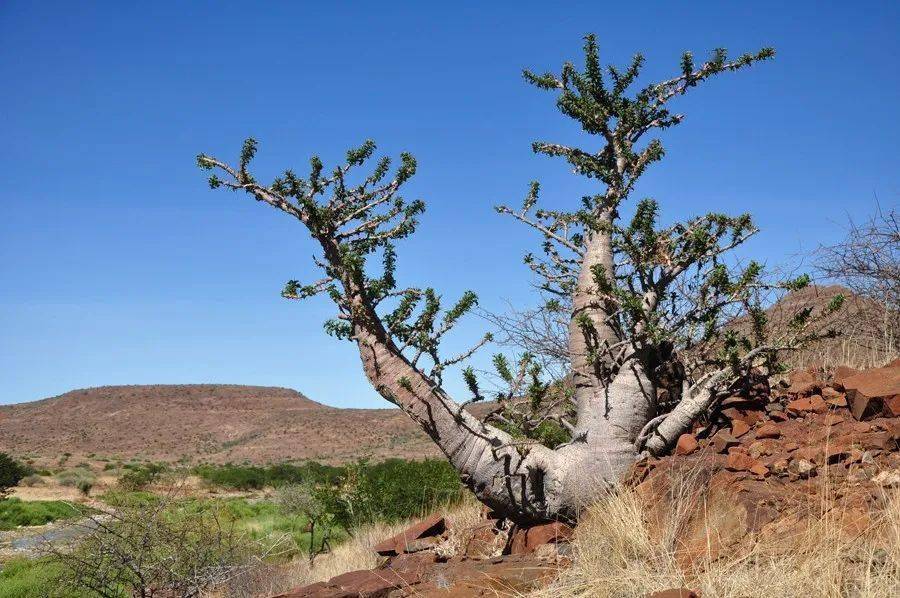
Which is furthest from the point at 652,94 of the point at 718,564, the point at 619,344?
the point at 718,564

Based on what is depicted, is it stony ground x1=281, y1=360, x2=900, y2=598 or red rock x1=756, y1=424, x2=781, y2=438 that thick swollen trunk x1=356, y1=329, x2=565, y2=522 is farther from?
red rock x1=756, y1=424, x2=781, y2=438

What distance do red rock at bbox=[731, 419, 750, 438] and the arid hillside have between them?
39.4 m

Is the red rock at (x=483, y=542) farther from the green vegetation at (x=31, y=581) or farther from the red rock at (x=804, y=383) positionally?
the green vegetation at (x=31, y=581)

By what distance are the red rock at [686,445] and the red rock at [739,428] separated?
1.04 feet

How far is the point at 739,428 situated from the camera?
617 centimetres

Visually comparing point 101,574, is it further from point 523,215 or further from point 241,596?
point 523,215

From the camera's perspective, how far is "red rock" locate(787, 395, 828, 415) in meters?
6.17

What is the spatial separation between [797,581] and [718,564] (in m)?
0.55

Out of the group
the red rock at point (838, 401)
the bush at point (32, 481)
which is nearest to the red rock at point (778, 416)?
the red rock at point (838, 401)

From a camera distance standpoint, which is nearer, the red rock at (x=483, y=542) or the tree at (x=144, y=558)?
the red rock at (x=483, y=542)

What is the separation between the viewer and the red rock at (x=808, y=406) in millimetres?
6172

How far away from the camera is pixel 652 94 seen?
7688mm

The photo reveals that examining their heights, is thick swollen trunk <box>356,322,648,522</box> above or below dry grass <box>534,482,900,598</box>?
above

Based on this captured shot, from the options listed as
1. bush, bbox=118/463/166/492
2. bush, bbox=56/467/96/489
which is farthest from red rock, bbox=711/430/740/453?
bush, bbox=56/467/96/489
